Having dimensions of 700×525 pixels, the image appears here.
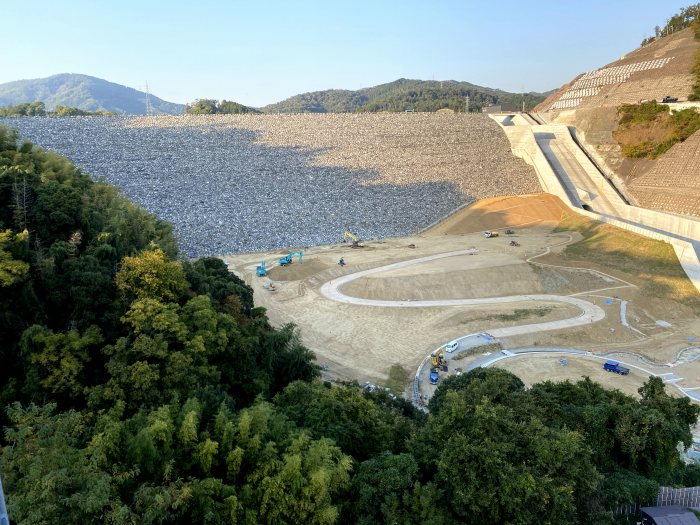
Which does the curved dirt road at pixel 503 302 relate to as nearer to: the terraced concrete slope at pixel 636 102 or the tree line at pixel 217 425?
the tree line at pixel 217 425

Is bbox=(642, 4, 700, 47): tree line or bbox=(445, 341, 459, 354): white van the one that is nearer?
bbox=(445, 341, 459, 354): white van

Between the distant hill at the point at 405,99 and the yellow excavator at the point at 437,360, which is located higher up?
the distant hill at the point at 405,99

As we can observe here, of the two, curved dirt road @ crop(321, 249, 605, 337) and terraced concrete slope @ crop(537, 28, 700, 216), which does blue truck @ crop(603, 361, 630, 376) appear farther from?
terraced concrete slope @ crop(537, 28, 700, 216)

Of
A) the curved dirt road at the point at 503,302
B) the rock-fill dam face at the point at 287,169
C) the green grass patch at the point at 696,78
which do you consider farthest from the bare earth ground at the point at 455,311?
the green grass patch at the point at 696,78

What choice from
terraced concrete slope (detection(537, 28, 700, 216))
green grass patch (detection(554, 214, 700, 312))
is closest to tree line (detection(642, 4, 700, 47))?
terraced concrete slope (detection(537, 28, 700, 216))

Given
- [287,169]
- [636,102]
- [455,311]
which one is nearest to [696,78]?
[636,102]

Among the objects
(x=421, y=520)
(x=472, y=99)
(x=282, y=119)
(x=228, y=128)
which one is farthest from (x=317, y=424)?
(x=472, y=99)
